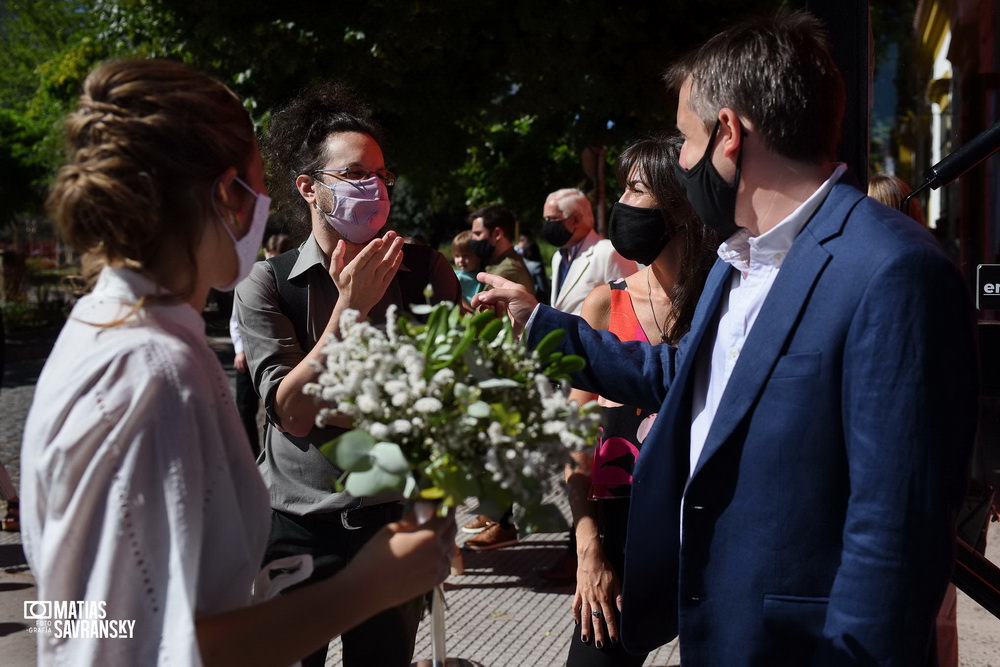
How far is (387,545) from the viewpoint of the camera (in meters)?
1.56

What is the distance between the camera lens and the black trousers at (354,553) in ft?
8.30

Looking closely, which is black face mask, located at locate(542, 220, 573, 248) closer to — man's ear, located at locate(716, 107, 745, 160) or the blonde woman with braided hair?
man's ear, located at locate(716, 107, 745, 160)

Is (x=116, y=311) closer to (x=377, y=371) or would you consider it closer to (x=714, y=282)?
(x=377, y=371)

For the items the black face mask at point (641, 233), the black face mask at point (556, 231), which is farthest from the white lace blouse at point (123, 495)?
the black face mask at point (556, 231)

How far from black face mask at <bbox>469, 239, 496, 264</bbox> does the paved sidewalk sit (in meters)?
2.50

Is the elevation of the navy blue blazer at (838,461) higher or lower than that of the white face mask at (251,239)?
lower

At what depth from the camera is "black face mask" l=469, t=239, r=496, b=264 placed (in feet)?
25.7

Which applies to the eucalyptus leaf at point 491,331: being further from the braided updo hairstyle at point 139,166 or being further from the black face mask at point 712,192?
the black face mask at point 712,192

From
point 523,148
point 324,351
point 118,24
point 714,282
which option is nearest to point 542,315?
point 714,282

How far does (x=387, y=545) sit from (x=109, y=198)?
71 cm

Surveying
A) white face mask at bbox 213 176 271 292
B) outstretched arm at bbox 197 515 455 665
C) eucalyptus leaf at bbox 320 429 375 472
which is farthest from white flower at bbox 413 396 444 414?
white face mask at bbox 213 176 271 292

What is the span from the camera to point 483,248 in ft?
25.8

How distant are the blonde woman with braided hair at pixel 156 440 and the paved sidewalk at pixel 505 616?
304 centimetres

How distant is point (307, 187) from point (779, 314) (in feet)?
4.74
